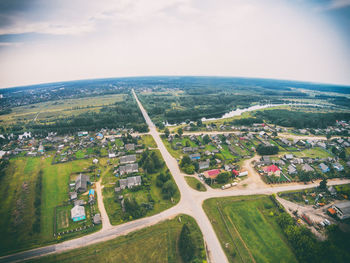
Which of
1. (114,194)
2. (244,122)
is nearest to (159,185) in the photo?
(114,194)

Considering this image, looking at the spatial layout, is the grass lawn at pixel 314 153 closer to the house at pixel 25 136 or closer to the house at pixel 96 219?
the house at pixel 96 219

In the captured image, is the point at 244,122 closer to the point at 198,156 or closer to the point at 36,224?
the point at 198,156

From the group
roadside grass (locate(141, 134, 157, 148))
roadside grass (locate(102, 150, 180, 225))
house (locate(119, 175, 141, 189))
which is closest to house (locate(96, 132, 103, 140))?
roadside grass (locate(141, 134, 157, 148))

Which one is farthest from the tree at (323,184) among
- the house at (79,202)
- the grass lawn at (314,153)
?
the house at (79,202)

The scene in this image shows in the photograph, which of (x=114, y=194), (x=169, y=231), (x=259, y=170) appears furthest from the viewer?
(x=259, y=170)

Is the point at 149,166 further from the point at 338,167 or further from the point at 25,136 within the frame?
the point at 25,136

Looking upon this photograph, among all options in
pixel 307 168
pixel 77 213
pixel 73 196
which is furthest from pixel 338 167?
pixel 73 196

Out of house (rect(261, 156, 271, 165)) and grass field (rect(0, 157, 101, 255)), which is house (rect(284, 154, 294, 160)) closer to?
house (rect(261, 156, 271, 165))
